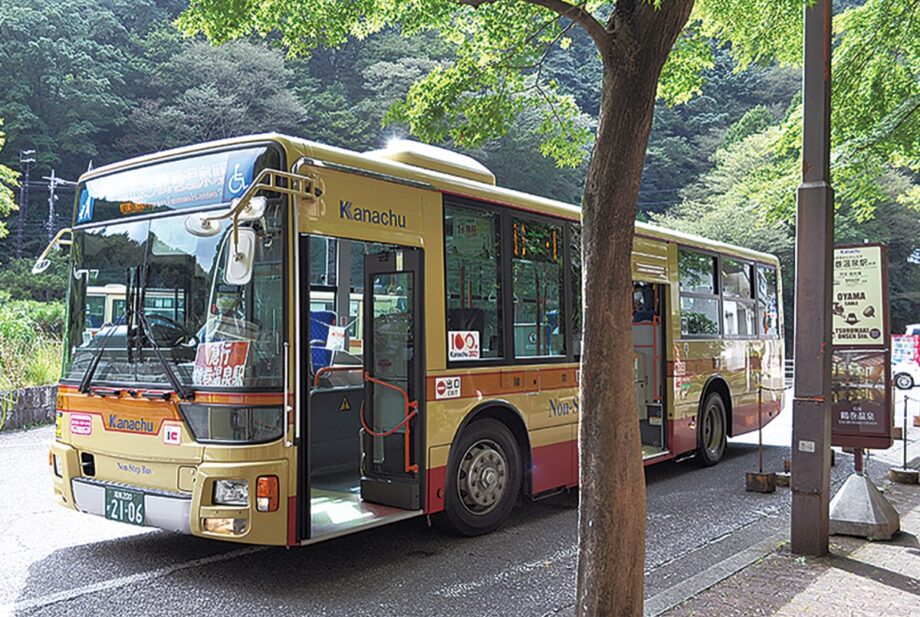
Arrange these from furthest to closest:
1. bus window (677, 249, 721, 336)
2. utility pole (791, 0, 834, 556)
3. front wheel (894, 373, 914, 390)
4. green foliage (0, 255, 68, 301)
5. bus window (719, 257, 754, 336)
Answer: green foliage (0, 255, 68, 301) → front wheel (894, 373, 914, 390) → bus window (719, 257, 754, 336) → bus window (677, 249, 721, 336) → utility pole (791, 0, 834, 556)

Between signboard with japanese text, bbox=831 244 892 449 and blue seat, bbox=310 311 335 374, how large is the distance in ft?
A: 16.6

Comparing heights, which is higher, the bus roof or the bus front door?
the bus roof

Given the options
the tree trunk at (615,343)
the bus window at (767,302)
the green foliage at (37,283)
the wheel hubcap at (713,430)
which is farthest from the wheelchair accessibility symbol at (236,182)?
the green foliage at (37,283)

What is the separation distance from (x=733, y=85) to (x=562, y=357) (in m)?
54.8

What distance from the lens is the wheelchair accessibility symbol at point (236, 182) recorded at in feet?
18.4

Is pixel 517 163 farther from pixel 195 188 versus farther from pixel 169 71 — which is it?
pixel 195 188

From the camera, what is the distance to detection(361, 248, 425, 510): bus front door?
6516mm

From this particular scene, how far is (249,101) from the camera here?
45188mm

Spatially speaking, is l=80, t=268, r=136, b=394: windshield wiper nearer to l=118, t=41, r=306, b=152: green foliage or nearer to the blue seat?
the blue seat

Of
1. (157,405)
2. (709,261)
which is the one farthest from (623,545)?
(709,261)

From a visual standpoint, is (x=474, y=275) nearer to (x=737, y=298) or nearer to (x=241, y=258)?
(x=241, y=258)

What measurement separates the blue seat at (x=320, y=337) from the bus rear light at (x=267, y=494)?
3.25 m

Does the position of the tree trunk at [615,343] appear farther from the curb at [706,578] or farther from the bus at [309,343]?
the bus at [309,343]

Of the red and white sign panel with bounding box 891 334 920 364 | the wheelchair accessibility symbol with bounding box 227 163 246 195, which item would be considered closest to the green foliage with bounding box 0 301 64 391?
the wheelchair accessibility symbol with bounding box 227 163 246 195
